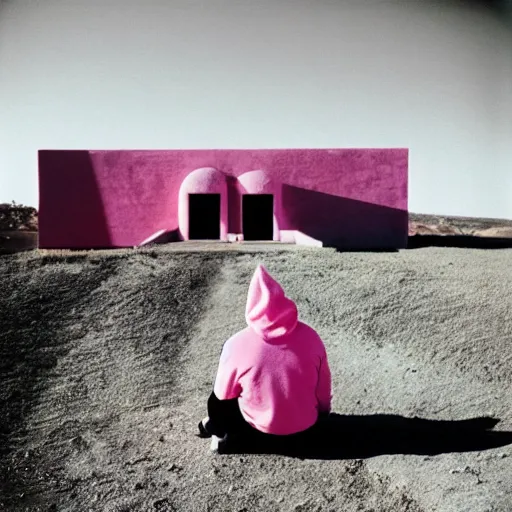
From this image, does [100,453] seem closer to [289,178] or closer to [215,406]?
[215,406]

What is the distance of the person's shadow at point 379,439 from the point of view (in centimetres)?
397

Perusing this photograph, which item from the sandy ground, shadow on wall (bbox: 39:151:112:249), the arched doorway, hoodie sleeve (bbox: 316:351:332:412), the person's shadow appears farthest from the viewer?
shadow on wall (bbox: 39:151:112:249)

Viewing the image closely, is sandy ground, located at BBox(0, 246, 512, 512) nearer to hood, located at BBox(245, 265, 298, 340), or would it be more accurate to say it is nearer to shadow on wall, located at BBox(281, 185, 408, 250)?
hood, located at BBox(245, 265, 298, 340)

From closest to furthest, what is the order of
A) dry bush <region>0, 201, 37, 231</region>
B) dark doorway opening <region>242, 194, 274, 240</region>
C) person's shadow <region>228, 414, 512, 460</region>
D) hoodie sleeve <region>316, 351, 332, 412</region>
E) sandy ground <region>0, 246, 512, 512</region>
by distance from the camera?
sandy ground <region>0, 246, 512, 512</region>
hoodie sleeve <region>316, 351, 332, 412</region>
person's shadow <region>228, 414, 512, 460</region>
dark doorway opening <region>242, 194, 274, 240</region>
dry bush <region>0, 201, 37, 231</region>

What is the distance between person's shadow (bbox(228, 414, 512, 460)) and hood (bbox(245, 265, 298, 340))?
81 cm

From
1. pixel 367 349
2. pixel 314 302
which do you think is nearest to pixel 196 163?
pixel 314 302

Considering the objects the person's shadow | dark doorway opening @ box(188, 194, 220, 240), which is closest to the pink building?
dark doorway opening @ box(188, 194, 220, 240)

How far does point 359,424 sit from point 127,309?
4.10 m

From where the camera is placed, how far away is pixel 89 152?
16047mm

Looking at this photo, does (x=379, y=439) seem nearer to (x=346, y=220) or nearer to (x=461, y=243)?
(x=346, y=220)

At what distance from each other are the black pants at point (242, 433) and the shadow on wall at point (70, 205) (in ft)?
42.3

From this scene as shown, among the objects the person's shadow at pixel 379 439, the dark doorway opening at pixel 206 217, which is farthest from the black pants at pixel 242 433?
the dark doorway opening at pixel 206 217

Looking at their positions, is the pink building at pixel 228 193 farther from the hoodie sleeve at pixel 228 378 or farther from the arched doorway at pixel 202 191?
the hoodie sleeve at pixel 228 378

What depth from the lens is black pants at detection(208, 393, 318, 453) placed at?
3.87 m
